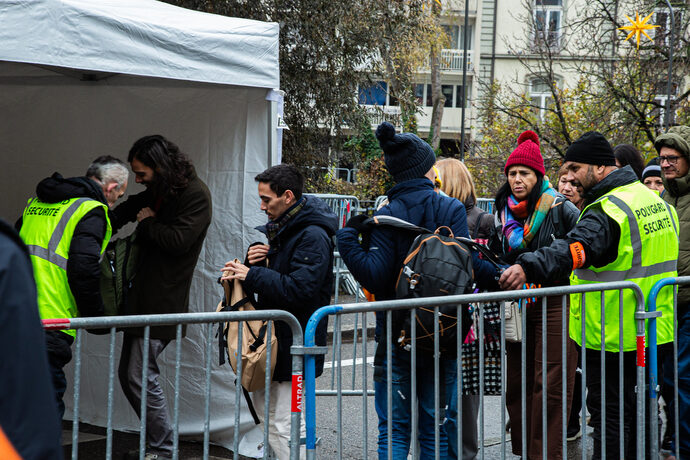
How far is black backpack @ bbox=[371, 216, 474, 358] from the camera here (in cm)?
332

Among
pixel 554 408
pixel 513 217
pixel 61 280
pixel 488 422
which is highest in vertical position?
pixel 513 217

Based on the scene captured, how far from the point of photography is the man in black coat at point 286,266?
3748mm

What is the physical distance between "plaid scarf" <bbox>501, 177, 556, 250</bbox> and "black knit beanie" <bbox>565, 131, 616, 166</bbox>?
37cm

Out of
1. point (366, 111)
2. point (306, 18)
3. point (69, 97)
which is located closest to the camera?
point (69, 97)

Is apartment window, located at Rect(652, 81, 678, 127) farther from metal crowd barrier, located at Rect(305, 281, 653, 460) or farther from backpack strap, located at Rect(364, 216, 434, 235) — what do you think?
backpack strap, located at Rect(364, 216, 434, 235)

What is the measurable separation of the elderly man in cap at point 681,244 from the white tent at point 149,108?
2.36m

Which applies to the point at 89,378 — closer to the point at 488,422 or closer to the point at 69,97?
the point at 69,97

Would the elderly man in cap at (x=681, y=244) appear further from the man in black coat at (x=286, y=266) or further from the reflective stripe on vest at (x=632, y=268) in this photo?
the man in black coat at (x=286, y=266)

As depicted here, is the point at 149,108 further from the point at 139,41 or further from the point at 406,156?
the point at 406,156

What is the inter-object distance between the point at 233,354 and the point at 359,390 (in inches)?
72.3

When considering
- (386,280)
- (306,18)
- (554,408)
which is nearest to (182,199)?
(386,280)

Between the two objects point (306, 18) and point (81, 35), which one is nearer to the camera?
point (81, 35)

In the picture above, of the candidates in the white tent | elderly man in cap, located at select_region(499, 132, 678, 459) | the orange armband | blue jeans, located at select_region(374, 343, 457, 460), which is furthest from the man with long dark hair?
the orange armband

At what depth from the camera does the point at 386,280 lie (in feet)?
11.9
